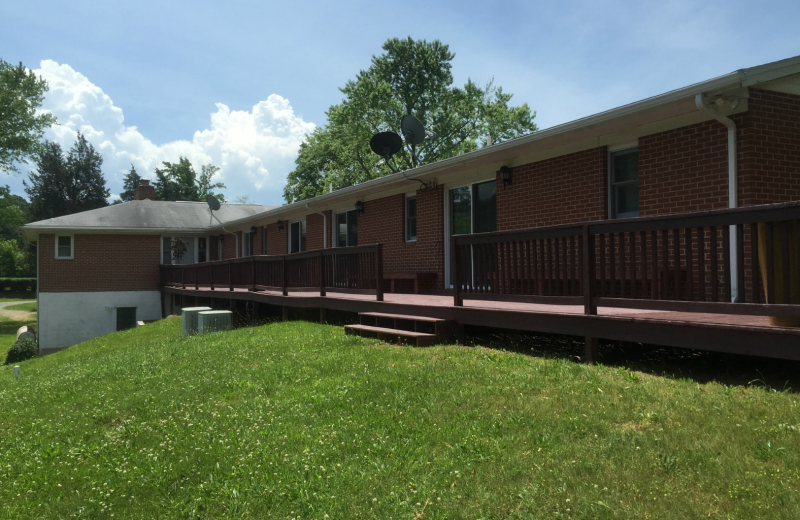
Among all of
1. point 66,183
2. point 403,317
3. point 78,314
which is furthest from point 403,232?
point 66,183

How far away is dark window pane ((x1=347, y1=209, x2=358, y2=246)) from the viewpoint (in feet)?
52.8

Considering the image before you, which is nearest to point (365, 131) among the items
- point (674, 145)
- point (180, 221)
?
point (180, 221)

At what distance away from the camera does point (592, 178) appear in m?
8.98

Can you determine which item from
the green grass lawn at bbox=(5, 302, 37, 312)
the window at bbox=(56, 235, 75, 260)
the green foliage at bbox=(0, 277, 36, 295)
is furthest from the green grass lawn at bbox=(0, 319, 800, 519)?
the green foliage at bbox=(0, 277, 36, 295)

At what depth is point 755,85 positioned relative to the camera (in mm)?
6656

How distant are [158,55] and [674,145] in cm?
1148

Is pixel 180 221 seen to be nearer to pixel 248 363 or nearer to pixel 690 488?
pixel 248 363

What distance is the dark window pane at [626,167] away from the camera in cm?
854

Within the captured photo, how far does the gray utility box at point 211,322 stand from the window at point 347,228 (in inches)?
160

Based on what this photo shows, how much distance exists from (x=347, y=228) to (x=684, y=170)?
10.2 metres

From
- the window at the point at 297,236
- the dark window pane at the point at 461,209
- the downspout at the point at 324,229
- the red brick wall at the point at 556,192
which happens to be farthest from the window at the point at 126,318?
the red brick wall at the point at 556,192

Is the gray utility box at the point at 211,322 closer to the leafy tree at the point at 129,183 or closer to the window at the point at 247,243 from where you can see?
the window at the point at 247,243

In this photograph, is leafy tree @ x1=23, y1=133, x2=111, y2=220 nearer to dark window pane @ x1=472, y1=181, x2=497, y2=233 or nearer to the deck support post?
dark window pane @ x1=472, y1=181, x2=497, y2=233

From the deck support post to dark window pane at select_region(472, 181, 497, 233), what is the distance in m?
4.97
